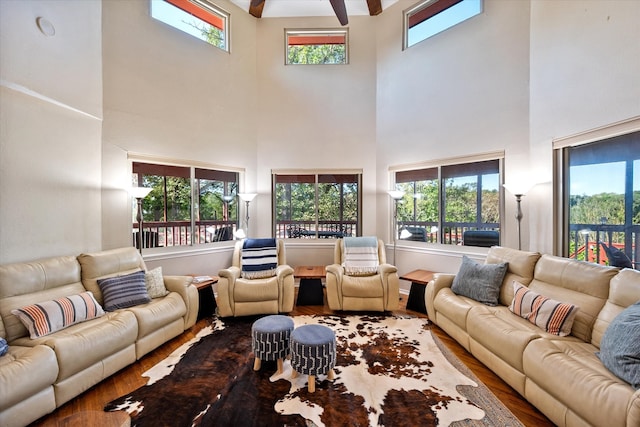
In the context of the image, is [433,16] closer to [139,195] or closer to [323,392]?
[139,195]

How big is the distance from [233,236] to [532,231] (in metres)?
4.40

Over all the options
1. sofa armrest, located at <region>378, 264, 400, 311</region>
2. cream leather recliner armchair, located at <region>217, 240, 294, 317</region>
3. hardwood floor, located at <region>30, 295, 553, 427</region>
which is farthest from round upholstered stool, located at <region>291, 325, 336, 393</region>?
sofa armrest, located at <region>378, 264, 400, 311</region>

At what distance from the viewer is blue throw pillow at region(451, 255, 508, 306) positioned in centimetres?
290

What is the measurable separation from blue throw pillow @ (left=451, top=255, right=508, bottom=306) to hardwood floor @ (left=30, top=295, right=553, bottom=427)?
547mm

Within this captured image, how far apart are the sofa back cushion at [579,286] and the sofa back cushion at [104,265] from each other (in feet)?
13.7

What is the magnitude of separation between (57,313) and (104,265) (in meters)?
0.70

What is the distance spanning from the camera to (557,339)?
215cm

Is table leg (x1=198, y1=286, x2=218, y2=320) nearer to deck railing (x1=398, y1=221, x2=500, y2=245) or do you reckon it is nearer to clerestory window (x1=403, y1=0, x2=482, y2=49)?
deck railing (x1=398, y1=221, x2=500, y2=245)

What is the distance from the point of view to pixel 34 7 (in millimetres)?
2766

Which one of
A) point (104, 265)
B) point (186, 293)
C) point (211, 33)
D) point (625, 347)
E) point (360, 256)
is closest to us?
point (625, 347)

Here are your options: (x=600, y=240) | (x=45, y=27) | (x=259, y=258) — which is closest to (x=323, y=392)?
(x=259, y=258)

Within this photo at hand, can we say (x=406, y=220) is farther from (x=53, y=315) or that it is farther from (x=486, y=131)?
(x=53, y=315)

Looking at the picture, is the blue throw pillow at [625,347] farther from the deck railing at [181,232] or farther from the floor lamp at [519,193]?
the deck railing at [181,232]

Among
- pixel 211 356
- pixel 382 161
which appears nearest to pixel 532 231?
pixel 382 161
